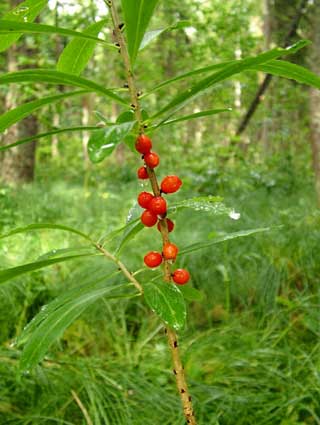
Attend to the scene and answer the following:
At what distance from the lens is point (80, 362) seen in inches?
79.0

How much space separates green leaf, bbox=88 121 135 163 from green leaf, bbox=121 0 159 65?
221 mm

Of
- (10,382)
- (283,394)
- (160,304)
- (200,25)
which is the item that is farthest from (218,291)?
(200,25)

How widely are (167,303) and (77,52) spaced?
0.57m

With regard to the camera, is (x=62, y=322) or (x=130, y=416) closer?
(x=62, y=322)

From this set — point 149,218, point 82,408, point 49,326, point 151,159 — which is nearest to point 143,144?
point 151,159

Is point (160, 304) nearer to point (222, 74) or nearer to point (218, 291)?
point (222, 74)

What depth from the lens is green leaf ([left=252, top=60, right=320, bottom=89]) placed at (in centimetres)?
87

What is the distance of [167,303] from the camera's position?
88 cm

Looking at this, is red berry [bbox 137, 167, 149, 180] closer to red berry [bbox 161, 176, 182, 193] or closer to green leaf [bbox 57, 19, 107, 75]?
red berry [bbox 161, 176, 182, 193]

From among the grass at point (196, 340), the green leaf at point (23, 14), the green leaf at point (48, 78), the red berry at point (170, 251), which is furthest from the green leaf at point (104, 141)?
the grass at point (196, 340)

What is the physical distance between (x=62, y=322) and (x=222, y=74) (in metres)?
0.52

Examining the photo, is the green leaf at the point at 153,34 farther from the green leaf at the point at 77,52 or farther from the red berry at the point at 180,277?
the red berry at the point at 180,277

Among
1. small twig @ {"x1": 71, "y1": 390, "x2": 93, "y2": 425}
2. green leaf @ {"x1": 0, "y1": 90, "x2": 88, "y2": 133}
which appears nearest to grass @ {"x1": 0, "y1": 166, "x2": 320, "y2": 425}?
small twig @ {"x1": 71, "y1": 390, "x2": 93, "y2": 425}

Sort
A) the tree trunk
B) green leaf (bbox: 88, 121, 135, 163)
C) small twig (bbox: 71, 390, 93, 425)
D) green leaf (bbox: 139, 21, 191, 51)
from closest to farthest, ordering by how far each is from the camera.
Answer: green leaf (bbox: 88, 121, 135, 163)
green leaf (bbox: 139, 21, 191, 51)
small twig (bbox: 71, 390, 93, 425)
the tree trunk
